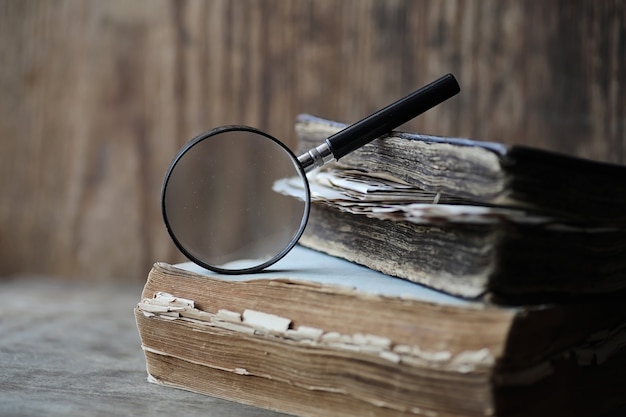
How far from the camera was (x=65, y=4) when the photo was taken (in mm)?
1726

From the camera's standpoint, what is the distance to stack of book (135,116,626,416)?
0.75 meters

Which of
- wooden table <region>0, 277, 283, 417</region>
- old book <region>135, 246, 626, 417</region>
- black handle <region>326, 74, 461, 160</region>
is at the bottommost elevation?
wooden table <region>0, 277, 283, 417</region>

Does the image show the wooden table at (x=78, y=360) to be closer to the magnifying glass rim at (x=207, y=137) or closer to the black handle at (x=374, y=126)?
the magnifying glass rim at (x=207, y=137)

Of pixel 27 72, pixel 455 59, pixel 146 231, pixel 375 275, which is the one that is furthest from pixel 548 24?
pixel 27 72

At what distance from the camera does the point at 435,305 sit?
0.77 meters

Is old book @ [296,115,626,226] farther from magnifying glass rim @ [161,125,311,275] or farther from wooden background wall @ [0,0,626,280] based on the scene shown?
wooden background wall @ [0,0,626,280]

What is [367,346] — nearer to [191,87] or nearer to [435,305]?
[435,305]

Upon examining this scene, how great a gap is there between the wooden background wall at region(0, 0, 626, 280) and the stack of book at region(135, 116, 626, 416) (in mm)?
713

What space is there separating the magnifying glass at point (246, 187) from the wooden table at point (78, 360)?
0.19m

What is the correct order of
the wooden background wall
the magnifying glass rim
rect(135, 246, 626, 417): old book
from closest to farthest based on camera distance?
rect(135, 246, 626, 417): old book < the magnifying glass rim < the wooden background wall

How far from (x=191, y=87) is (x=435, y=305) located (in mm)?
1125

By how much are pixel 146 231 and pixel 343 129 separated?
89cm

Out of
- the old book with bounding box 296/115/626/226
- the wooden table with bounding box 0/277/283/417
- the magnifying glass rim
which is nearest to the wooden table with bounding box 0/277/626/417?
the wooden table with bounding box 0/277/283/417

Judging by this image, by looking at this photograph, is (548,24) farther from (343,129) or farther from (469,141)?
(469,141)
